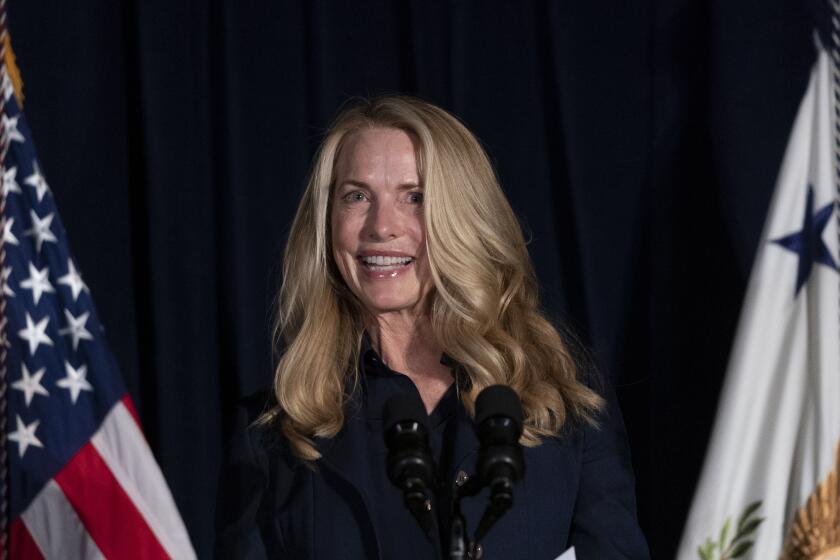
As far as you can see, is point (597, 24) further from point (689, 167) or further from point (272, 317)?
point (272, 317)

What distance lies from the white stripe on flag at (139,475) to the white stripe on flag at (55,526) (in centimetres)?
10

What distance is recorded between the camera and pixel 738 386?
2.06 meters

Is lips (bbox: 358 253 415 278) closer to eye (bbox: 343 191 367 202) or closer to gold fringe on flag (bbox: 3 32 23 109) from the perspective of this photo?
eye (bbox: 343 191 367 202)

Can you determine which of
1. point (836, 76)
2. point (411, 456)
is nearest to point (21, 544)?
point (411, 456)

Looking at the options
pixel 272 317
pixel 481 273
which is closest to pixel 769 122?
pixel 481 273

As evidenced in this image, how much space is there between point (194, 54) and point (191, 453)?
970 millimetres

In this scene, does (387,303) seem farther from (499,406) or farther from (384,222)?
(499,406)

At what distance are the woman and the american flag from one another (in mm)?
186

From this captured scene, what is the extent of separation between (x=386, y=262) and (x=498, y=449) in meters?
0.90

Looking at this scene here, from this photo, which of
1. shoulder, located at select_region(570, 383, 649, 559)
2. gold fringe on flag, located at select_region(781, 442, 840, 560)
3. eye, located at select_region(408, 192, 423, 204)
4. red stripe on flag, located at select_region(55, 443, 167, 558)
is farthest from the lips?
gold fringe on flag, located at select_region(781, 442, 840, 560)

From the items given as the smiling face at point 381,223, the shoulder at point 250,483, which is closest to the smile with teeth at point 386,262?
the smiling face at point 381,223

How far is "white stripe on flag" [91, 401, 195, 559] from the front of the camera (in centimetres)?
221

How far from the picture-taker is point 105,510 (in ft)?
7.16

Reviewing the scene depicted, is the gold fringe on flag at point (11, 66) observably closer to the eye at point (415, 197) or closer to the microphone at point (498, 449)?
the eye at point (415, 197)
